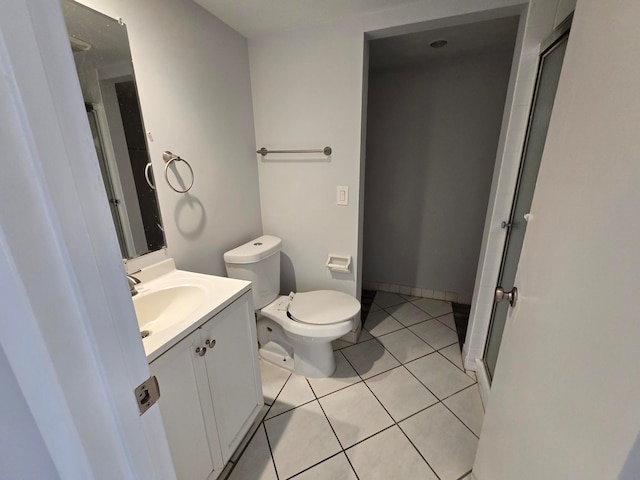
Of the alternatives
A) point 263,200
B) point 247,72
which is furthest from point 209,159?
point 247,72

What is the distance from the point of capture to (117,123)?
109 centimetres

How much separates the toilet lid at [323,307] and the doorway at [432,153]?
117 centimetres

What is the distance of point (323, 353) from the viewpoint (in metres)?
1.70

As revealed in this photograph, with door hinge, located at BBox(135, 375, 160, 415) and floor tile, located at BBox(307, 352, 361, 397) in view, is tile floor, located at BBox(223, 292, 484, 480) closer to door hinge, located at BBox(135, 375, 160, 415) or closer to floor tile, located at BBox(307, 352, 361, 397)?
floor tile, located at BBox(307, 352, 361, 397)

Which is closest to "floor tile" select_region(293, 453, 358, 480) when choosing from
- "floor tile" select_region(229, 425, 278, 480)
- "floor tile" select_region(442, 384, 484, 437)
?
"floor tile" select_region(229, 425, 278, 480)

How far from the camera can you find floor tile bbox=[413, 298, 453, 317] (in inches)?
96.2

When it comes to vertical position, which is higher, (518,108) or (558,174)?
(518,108)

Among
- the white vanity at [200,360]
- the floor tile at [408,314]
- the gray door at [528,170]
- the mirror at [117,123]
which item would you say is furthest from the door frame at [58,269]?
the floor tile at [408,314]

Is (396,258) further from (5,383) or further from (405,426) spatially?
(5,383)

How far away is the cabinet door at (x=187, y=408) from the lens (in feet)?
2.77

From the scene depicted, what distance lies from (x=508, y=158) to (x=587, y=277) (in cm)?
114

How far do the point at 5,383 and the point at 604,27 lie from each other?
3.77 ft

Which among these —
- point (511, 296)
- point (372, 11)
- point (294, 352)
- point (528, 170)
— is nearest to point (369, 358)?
point (294, 352)

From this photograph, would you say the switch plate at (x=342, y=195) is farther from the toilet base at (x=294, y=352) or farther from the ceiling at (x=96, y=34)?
the ceiling at (x=96, y=34)
